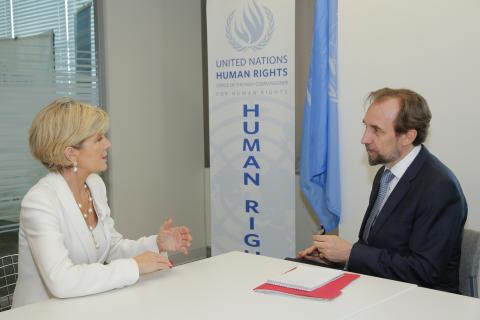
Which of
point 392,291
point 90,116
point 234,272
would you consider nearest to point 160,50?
point 90,116

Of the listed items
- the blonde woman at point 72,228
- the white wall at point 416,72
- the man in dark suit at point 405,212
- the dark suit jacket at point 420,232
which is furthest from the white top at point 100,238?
the white wall at point 416,72

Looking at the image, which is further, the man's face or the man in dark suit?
the man's face

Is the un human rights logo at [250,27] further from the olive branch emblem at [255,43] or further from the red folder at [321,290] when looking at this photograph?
the red folder at [321,290]

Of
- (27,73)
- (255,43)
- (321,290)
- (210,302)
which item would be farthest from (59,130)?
(27,73)

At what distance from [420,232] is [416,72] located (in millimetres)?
1212

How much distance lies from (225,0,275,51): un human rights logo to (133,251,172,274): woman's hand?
2328 mm

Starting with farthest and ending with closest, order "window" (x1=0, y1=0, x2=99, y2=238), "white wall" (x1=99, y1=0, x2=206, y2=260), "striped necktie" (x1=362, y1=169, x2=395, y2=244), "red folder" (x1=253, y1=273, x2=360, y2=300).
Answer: "white wall" (x1=99, y1=0, x2=206, y2=260) < "window" (x1=0, y1=0, x2=99, y2=238) < "striped necktie" (x1=362, y1=169, x2=395, y2=244) < "red folder" (x1=253, y1=273, x2=360, y2=300)

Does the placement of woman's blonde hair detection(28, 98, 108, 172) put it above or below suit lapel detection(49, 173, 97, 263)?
above

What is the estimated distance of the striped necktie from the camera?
8.74 ft

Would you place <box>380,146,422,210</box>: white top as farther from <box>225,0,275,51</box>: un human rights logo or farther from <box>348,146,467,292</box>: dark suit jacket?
<box>225,0,275,51</box>: un human rights logo

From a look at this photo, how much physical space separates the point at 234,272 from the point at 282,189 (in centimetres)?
185

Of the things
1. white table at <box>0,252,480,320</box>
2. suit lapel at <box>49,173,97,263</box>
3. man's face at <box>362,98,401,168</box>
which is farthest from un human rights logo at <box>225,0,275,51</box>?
white table at <box>0,252,480,320</box>

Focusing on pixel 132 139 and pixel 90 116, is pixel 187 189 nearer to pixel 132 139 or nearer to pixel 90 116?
pixel 132 139

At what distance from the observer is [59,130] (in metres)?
2.35
